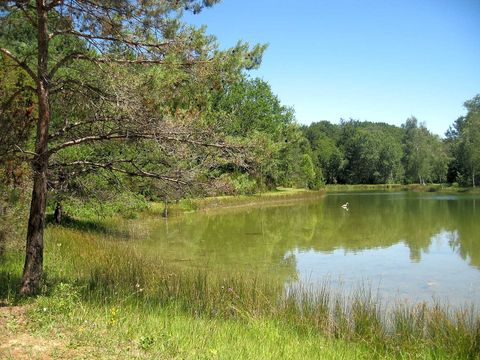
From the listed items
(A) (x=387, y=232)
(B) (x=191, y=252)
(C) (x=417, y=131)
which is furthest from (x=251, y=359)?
(C) (x=417, y=131)

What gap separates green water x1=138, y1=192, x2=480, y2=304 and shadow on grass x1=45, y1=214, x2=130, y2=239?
1.25 metres

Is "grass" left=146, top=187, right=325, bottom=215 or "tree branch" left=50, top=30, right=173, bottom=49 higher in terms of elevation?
"tree branch" left=50, top=30, right=173, bottom=49

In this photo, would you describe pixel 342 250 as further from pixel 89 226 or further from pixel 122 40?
pixel 122 40

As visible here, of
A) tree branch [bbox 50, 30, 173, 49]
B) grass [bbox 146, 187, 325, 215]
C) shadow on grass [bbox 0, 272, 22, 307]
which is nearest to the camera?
shadow on grass [bbox 0, 272, 22, 307]

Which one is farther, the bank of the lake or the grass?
the grass

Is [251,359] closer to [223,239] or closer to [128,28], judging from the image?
[128,28]

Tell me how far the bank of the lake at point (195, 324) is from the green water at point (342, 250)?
2.69m

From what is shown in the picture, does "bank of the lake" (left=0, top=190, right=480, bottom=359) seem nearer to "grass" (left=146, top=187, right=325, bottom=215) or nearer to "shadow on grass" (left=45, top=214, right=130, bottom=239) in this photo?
"shadow on grass" (left=45, top=214, right=130, bottom=239)

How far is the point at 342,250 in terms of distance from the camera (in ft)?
56.1

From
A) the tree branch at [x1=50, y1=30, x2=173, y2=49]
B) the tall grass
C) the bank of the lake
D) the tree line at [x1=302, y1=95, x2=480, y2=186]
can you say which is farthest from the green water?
the tree line at [x1=302, y1=95, x2=480, y2=186]

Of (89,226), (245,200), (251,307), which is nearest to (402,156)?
(245,200)

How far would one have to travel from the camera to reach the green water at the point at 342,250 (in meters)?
12.0

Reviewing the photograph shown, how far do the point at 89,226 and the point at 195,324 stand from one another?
12877 mm

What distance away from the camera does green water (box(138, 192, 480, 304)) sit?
39.3 feet
